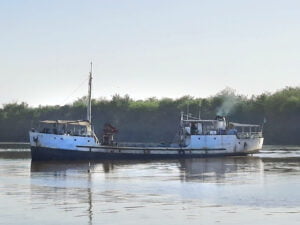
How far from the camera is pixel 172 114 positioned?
18238cm

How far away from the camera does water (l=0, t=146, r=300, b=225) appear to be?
110 feet

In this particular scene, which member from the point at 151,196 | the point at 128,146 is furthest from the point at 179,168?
the point at 151,196

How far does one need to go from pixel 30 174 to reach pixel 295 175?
21.0 metres

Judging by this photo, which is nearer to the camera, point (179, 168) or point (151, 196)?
point (151, 196)

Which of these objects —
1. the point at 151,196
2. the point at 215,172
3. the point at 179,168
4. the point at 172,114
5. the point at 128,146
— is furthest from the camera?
the point at 172,114

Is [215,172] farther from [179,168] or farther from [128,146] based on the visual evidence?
[128,146]

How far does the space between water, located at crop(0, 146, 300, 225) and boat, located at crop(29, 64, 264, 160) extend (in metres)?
15.0

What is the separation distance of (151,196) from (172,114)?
459 feet

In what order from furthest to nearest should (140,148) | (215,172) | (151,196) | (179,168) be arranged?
(140,148) → (179,168) → (215,172) → (151,196)

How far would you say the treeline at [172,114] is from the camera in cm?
15900

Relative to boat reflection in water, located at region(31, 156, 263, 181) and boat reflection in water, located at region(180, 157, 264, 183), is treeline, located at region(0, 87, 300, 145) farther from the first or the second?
boat reflection in water, located at region(180, 157, 264, 183)

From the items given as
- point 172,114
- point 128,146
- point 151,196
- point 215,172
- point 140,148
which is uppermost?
point 172,114

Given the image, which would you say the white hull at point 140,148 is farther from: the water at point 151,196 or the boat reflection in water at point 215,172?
the water at point 151,196

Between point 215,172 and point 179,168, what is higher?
point 179,168
